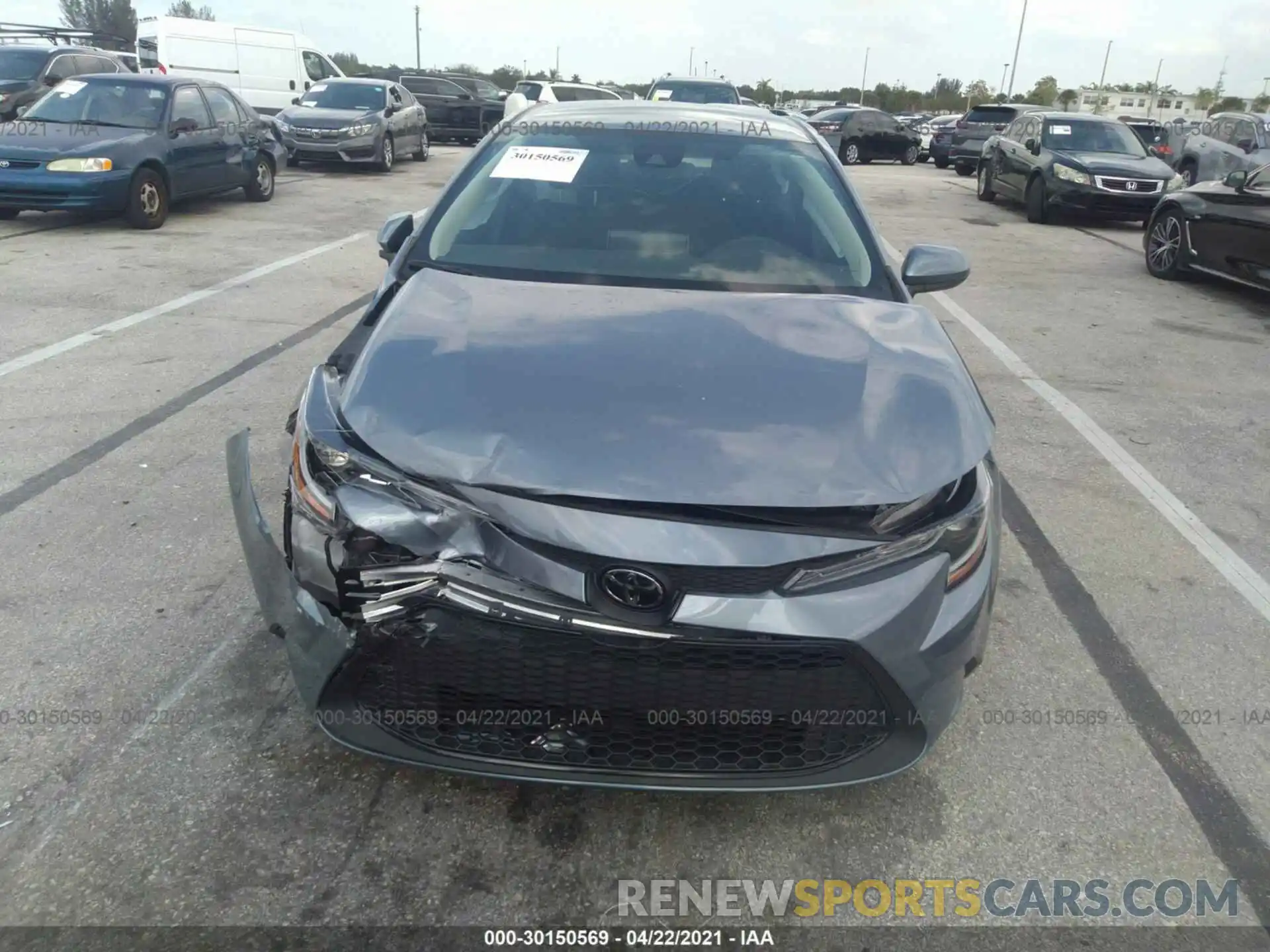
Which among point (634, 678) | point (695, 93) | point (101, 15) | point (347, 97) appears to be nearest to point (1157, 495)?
A: point (634, 678)

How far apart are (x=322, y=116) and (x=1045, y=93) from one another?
72.6 metres

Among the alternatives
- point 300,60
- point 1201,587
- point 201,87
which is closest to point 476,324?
point 1201,587

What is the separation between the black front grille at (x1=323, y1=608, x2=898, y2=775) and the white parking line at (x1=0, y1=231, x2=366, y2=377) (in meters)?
4.77

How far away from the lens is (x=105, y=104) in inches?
419

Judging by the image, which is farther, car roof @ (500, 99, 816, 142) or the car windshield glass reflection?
the car windshield glass reflection

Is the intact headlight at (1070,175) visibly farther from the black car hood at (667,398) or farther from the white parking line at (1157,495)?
the black car hood at (667,398)

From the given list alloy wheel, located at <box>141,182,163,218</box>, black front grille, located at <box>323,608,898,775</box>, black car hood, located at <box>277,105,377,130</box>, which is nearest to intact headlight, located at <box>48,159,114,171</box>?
alloy wheel, located at <box>141,182,163,218</box>

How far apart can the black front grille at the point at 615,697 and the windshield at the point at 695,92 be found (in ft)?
60.3

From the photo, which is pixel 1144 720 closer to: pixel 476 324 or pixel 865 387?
pixel 865 387

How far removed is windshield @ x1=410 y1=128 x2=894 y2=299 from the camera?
3.31m

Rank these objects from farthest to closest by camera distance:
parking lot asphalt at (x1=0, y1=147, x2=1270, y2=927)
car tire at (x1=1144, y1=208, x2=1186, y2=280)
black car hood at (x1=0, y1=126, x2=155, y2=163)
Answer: black car hood at (x1=0, y1=126, x2=155, y2=163), car tire at (x1=1144, y1=208, x2=1186, y2=280), parking lot asphalt at (x1=0, y1=147, x2=1270, y2=927)

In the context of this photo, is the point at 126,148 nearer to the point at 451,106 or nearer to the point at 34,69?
the point at 34,69

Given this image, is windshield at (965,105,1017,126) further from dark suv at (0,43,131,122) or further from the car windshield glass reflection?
dark suv at (0,43,131,122)

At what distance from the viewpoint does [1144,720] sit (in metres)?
2.92
